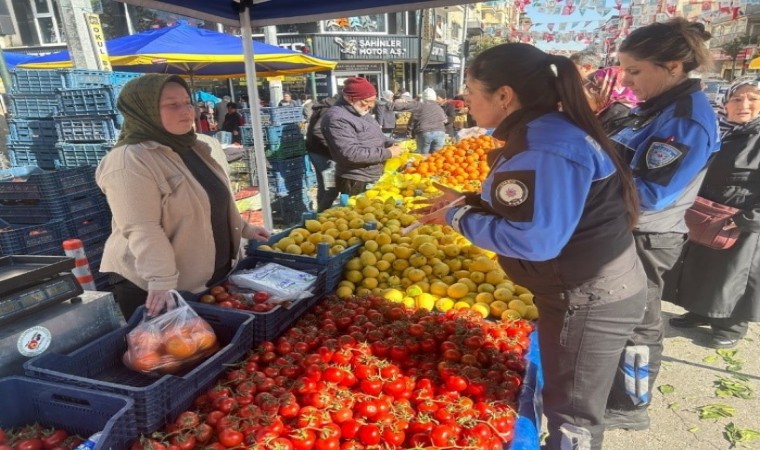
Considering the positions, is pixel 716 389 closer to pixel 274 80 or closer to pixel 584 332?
pixel 584 332

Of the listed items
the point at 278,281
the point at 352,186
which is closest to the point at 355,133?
the point at 352,186

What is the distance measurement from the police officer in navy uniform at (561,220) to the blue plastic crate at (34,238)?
4.01 m

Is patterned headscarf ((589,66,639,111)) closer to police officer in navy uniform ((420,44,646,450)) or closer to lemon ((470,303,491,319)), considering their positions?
lemon ((470,303,491,319))

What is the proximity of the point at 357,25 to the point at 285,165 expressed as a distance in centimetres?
1747

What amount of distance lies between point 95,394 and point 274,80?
557 inches

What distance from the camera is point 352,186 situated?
17.9ft

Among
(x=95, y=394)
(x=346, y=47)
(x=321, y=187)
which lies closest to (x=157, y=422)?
(x=95, y=394)

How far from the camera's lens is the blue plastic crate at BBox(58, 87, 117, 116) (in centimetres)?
575

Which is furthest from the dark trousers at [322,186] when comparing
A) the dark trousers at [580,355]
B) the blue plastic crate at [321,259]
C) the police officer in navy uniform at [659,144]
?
the dark trousers at [580,355]

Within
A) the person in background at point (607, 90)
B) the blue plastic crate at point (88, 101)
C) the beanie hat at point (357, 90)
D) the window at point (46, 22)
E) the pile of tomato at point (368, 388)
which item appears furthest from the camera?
the window at point (46, 22)

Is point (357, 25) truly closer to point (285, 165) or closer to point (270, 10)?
point (285, 165)

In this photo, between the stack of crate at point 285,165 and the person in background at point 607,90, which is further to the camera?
the stack of crate at point 285,165

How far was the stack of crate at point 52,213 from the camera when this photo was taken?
13.6 feet

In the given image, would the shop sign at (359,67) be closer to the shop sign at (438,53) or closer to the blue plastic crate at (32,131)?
the shop sign at (438,53)
